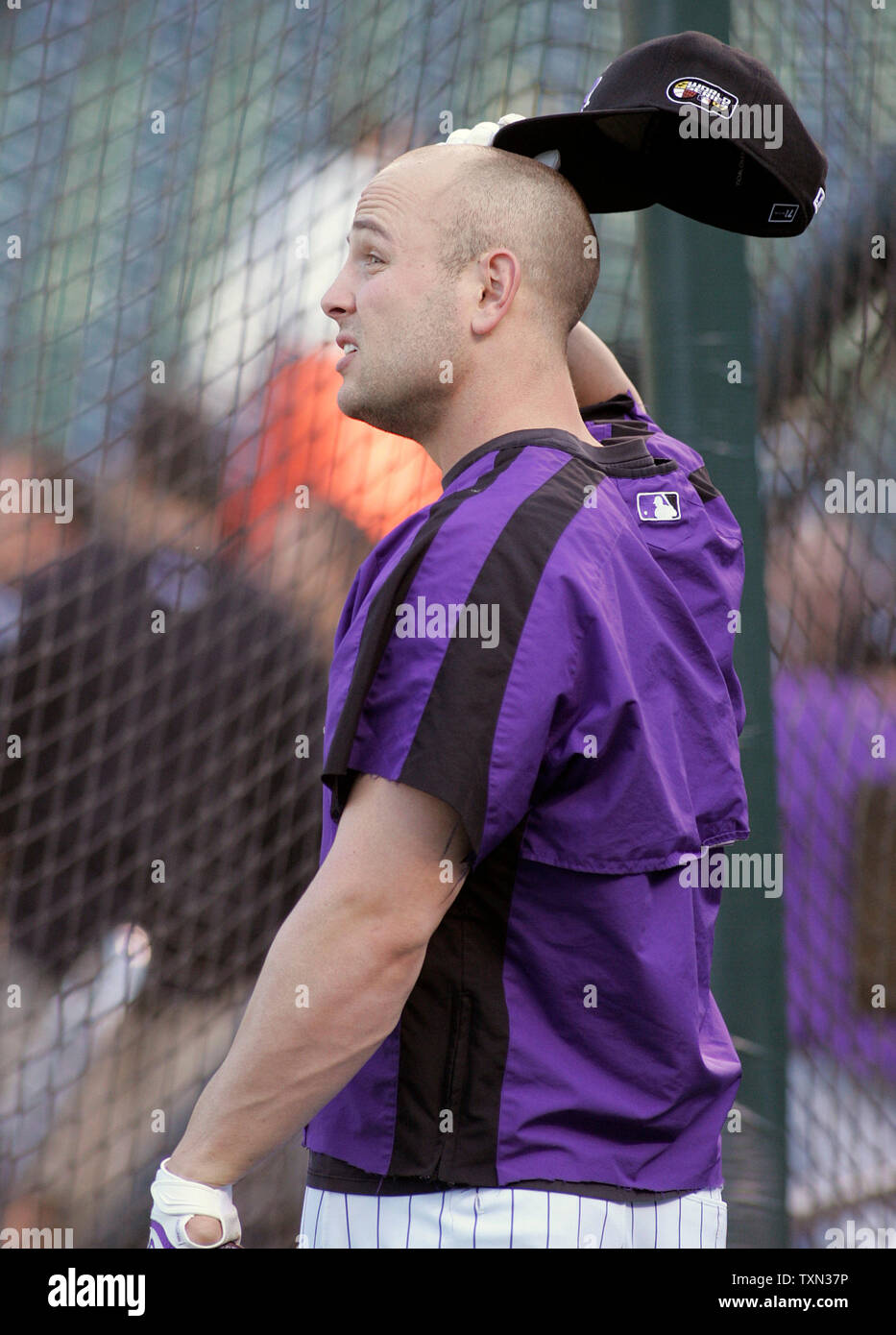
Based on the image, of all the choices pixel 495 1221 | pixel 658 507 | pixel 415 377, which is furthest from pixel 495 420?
pixel 495 1221

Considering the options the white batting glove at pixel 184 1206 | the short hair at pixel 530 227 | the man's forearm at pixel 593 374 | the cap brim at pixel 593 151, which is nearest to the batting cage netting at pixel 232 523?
the man's forearm at pixel 593 374

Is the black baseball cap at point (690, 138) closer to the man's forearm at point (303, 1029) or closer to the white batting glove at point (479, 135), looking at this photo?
the white batting glove at point (479, 135)

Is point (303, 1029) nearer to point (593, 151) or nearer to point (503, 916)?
point (503, 916)

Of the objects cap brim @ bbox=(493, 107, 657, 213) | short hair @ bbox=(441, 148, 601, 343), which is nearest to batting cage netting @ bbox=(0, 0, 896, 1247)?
cap brim @ bbox=(493, 107, 657, 213)

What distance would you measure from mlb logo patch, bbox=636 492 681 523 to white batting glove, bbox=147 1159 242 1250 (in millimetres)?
825

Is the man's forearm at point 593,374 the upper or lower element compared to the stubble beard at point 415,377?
upper

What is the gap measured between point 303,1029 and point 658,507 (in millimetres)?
721

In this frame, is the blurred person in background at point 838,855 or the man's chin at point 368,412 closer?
the man's chin at point 368,412

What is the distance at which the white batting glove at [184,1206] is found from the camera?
3.70ft

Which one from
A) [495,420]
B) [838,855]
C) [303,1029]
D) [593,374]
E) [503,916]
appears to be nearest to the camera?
[303,1029]

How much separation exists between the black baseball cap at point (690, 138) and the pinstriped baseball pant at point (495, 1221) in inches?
47.0

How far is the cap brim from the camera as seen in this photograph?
5.19 ft

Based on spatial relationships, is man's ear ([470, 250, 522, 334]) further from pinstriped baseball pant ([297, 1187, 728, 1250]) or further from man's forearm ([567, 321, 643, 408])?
pinstriped baseball pant ([297, 1187, 728, 1250])

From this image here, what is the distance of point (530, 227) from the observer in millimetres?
1514
